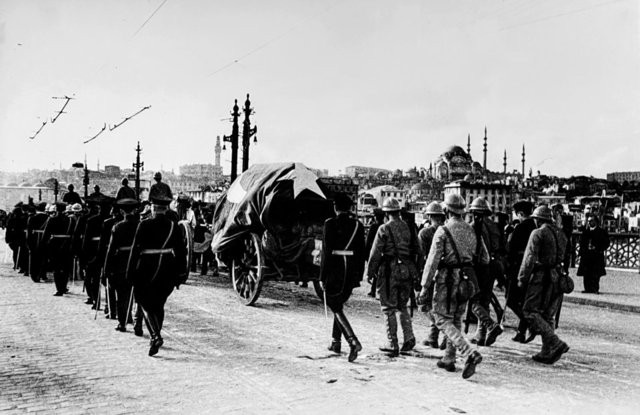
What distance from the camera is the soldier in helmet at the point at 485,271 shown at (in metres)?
7.78

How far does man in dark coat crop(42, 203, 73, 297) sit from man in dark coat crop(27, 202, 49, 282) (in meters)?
1.55

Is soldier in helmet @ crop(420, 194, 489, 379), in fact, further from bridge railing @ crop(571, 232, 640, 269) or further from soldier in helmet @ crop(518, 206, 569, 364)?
bridge railing @ crop(571, 232, 640, 269)

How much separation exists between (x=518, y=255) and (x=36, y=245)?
1133 centimetres

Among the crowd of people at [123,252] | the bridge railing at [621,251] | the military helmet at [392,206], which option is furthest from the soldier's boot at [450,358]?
the bridge railing at [621,251]

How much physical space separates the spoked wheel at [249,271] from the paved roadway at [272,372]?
0.87 meters

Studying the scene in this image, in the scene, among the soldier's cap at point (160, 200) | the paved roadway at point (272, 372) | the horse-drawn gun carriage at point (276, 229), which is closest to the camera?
the paved roadway at point (272, 372)

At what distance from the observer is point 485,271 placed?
8109mm

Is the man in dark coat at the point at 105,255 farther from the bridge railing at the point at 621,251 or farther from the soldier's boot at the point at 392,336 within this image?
the bridge railing at the point at 621,251

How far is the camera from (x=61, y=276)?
38.2ft

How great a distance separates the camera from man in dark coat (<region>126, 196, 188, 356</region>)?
717 cm

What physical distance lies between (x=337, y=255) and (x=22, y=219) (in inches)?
505

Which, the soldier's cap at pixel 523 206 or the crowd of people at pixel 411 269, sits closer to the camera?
the crowd of people at pixel 411 269

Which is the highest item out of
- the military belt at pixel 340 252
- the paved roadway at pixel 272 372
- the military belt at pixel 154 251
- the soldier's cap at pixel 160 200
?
the soldier's cap at pixel 160 200

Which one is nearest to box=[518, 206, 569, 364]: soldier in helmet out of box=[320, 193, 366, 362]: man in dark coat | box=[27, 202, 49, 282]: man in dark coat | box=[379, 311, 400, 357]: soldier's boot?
box=[379, 311, 400, 357]: soldier's boot
